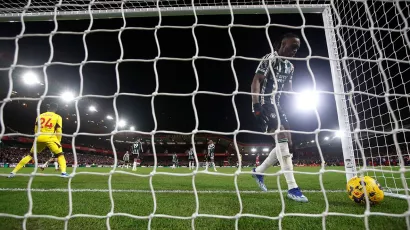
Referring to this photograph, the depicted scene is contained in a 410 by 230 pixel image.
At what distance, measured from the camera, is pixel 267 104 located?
10.4 ft

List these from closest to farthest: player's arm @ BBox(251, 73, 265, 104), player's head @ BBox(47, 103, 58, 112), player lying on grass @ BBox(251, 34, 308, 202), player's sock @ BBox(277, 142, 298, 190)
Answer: player's sock @ BBox(277, 142, 298, 190) → player lying on grass @ BBox(251, 34, 308, 202) → player's arm @ BBox(251, 73, 265, 104) → player's head @ BBox(47, 103, 58, 112)

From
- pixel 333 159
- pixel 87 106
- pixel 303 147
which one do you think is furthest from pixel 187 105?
pixel 303 147

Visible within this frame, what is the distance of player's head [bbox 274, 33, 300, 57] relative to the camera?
312 centimetres

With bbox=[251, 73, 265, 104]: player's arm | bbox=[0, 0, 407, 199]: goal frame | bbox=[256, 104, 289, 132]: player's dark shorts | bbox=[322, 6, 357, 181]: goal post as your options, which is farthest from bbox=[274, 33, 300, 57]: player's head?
bbox=[322, 6, 357, 181]: goal post

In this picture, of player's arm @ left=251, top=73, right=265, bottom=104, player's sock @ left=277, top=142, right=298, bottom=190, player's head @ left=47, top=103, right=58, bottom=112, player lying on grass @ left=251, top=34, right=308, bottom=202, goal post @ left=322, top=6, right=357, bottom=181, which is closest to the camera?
player's sock @ left=277, top=142, right=298, bottom=190

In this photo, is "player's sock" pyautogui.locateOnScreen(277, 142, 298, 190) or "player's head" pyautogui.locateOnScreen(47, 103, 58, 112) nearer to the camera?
"player's sock" pyautogui.locateOnScreen(277, 142, 298, 190)

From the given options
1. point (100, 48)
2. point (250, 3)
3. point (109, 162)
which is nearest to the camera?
point (250, 3)

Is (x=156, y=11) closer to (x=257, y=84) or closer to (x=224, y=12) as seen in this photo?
(x=224, y=12)

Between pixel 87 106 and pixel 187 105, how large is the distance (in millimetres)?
12969

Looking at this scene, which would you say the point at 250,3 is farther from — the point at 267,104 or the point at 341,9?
the point at 341,9

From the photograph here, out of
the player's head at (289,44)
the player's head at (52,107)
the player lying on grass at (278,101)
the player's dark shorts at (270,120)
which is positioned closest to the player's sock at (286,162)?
the player lying on grass at (278,101)

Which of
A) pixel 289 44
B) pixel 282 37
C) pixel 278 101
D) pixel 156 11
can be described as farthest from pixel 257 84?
pixel 156 11

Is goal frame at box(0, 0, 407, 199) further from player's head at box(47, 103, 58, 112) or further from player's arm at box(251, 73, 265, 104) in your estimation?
player's head at box(47, 103, 58, 112)

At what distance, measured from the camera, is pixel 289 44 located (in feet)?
10.3
